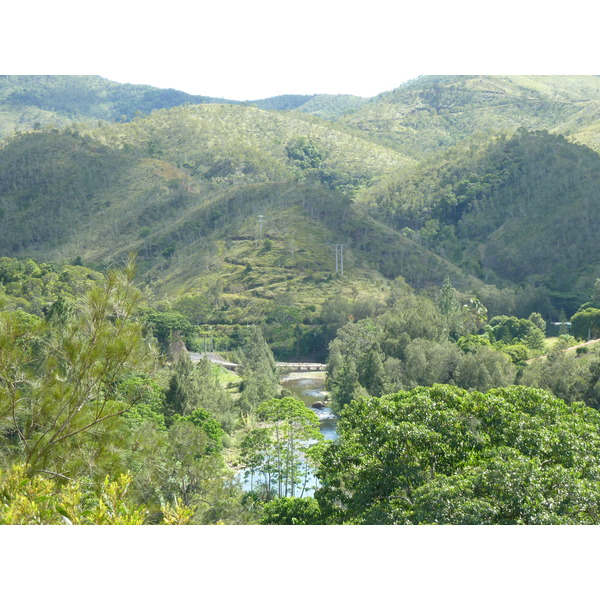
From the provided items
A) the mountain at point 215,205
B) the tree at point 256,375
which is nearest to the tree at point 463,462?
the tree at point 256,375

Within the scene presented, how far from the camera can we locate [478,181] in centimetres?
8700

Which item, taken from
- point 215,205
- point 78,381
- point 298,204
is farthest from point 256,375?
point 215,205

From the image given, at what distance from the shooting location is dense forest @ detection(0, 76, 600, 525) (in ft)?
24.3

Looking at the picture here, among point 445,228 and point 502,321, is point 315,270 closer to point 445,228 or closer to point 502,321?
point 502,321

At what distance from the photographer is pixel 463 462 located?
31.7 feet

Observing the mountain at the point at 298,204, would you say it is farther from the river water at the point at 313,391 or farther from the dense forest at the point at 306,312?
the river water at the point at 313,391

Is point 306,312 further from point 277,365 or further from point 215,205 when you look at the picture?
point 215,205

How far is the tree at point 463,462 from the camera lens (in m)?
8.01

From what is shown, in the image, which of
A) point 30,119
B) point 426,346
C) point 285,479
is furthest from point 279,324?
point 30,119

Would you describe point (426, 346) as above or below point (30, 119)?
below

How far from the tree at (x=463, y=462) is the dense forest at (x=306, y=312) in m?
0.03

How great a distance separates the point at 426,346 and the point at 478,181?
59.4 metres

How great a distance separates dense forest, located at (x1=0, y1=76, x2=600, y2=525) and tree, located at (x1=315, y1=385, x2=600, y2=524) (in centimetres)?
3

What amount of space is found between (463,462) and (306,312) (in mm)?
43607
